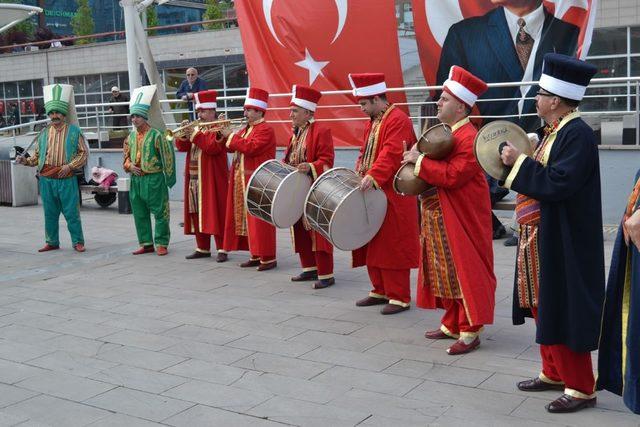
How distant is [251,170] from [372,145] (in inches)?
85.9

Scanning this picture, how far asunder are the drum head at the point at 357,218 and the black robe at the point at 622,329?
2.60 m

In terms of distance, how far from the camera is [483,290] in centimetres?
530

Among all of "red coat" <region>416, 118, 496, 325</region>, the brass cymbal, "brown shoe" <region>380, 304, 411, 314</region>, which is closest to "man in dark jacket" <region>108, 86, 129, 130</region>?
"brown shoe" <region>380, 304, 411, 314</region>

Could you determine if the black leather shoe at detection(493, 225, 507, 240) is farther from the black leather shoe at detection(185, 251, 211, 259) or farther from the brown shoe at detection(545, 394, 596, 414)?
the brown shoe at detection(545, 394, 596, 414)

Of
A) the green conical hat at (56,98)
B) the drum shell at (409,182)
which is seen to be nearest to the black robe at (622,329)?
the drum shell at (409,182)

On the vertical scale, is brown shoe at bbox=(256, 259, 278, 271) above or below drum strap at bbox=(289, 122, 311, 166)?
below

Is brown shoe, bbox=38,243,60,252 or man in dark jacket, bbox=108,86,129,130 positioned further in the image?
man in dark jacket, bbox=108,86,129,130

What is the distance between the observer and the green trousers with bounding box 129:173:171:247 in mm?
9164

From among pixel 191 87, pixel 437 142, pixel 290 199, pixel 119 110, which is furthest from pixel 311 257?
pixel 119 110

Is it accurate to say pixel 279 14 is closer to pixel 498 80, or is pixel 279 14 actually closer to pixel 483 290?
pixel 498 80

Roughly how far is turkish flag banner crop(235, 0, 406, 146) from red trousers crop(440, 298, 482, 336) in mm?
6588

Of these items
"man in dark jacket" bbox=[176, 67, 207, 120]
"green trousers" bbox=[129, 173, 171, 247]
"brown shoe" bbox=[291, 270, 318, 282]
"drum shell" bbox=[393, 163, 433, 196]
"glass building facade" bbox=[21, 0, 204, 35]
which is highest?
"glass building facade" bbox=[21, 0, 204, 35]

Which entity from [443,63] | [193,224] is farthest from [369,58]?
[193,224]

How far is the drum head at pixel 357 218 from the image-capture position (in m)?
6.24
